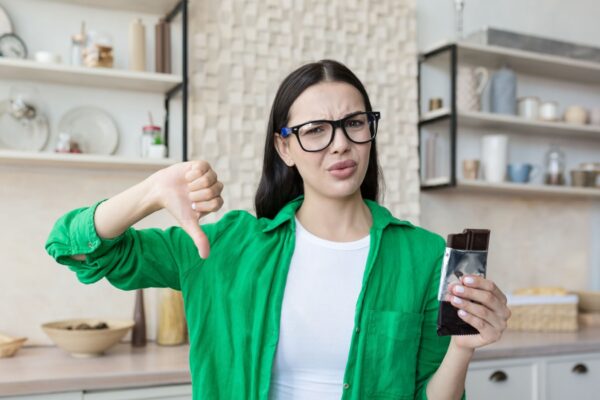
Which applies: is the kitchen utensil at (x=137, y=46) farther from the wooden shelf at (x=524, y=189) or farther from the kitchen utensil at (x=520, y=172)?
the kitchen utensil at (x=520, y=172)

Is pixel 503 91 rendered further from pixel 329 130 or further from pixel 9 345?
pixel 9 345

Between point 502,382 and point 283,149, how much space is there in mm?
1433

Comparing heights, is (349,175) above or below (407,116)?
below

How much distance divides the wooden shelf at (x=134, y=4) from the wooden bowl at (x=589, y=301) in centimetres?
227

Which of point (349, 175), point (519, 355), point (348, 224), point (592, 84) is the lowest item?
point (519, 355)

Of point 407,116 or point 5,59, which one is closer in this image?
point 5,59

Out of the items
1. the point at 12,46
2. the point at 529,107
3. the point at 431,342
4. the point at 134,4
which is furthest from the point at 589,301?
the point at 12,46

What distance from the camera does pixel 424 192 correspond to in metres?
3.05

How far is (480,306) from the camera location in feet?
3.82

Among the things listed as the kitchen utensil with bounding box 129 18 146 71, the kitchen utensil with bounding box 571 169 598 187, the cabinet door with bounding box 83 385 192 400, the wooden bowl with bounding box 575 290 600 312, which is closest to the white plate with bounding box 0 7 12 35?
the kitchen utensil with bounding box 129 18 146 71

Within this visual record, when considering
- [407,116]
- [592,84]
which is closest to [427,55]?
[407,116]

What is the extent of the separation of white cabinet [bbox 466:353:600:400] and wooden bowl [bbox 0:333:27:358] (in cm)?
153

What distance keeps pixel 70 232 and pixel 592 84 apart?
3127 mm

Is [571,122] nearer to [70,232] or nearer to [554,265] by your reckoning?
[554,265]
